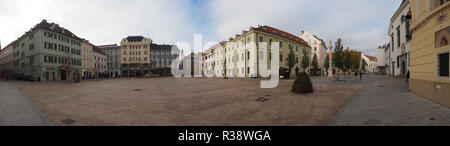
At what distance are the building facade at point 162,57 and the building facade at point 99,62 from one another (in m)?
16.6

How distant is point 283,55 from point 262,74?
870 cm

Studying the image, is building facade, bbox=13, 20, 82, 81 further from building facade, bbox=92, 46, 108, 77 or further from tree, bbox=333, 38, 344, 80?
tree, bbox=333, 38, 344, 80

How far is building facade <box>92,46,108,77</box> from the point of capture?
54906 millimetres

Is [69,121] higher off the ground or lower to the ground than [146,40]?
lower

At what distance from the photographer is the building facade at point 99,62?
5491 cm

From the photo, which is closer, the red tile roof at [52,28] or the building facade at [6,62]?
the red tile roof at [52,28]

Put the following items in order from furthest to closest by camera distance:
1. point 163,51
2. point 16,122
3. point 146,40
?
point 163,51 < point 146,40 < point 16,122

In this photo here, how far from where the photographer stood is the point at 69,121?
5312mm

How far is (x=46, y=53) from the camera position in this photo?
111 ft

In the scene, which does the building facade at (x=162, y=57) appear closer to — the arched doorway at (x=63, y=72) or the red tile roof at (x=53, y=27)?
the red tile roof at (x=53, y=27)

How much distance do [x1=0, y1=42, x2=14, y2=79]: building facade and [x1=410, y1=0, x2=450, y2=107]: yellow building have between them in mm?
78210

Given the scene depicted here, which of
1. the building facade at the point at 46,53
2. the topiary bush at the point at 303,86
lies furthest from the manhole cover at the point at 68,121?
the building facade at the point at 46,53
